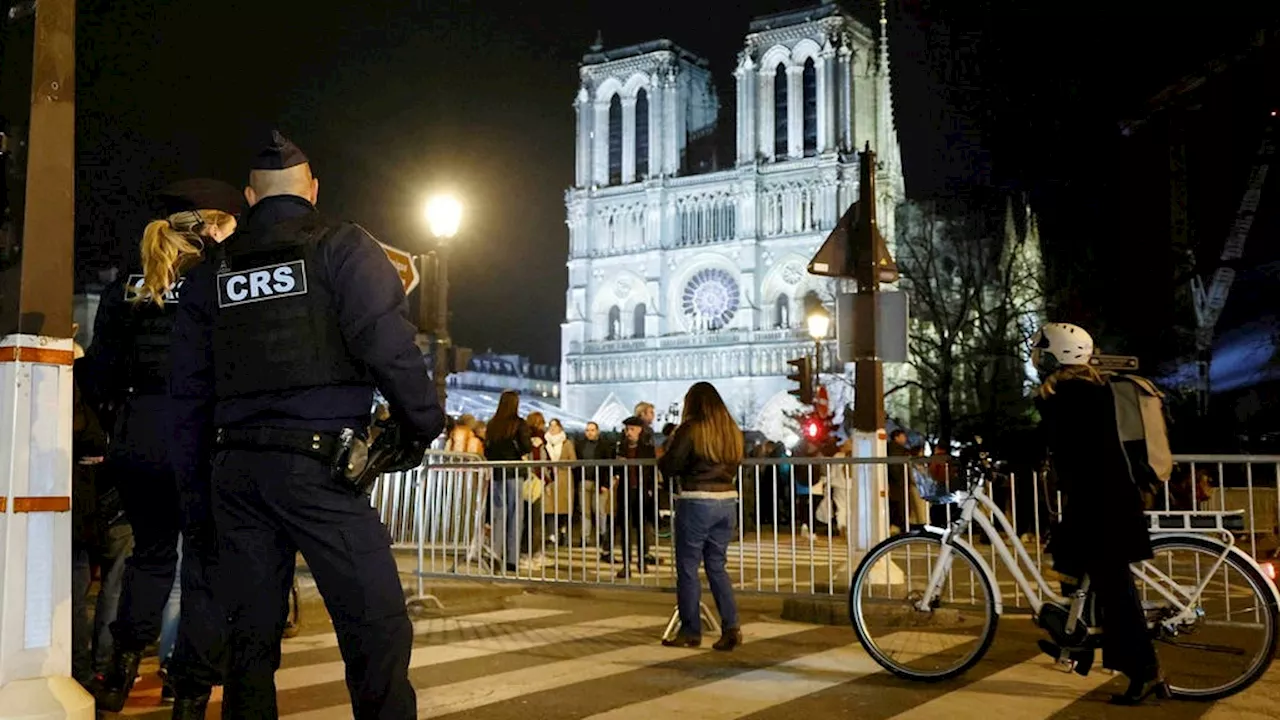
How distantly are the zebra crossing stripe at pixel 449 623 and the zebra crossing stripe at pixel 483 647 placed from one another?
50 centimetres

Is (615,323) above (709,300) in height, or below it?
below

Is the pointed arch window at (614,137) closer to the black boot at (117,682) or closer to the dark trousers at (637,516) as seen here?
the dark trousers at (637,516)

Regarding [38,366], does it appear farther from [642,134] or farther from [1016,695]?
[642,134]

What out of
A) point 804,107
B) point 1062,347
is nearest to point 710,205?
point 804,107

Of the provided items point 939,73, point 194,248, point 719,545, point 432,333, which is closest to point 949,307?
point 939,73

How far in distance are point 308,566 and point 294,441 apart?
0.35 m

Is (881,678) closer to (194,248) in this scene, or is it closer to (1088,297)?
(194,248)

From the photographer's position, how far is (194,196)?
475cm

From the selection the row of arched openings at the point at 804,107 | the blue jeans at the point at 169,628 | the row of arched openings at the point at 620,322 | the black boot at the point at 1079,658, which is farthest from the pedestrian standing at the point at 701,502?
the row of arched openings at the point at 620,322

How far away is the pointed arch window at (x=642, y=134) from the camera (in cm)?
8338

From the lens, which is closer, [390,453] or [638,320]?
[390,453]

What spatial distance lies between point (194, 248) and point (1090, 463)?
398 cm

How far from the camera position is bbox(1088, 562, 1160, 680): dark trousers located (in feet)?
16.7

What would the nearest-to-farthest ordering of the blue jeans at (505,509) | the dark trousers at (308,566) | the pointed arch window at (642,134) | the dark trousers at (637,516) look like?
the dark trousers at (308,566)
the blue jeans at (505,509)
the dark trousers at (637,516)
the pointed arch window at (642,134)
